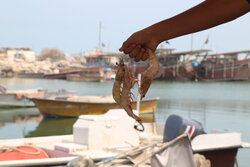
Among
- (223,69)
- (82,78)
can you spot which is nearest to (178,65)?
(223,69)

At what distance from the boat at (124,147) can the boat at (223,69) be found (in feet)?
254

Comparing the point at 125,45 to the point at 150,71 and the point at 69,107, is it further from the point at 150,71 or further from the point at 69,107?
the point at 69,107

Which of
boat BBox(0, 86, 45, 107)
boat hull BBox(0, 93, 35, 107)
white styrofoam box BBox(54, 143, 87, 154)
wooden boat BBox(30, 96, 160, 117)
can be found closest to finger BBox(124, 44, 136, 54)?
white styrofoam box BBox(54, 143, 87, 154)

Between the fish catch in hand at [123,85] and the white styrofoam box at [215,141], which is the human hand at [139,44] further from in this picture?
the white styrofoam box at [215,141]

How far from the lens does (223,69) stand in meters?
87.6

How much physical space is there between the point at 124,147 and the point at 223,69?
81760mm

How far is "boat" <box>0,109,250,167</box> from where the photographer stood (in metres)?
7.84

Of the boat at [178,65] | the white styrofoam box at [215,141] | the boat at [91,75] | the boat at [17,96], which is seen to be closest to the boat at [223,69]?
the boat at [178,65]

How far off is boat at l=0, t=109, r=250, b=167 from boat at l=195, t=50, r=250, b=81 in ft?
254

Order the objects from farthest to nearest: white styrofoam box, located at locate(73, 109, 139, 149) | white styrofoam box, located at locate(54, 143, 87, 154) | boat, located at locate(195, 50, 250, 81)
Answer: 1. boat, located at locate(195, 50, 250, 81)
2. white styrofoam box, located at locate(73, 109, 139, 149)
3. white styrofoam box, located at locate(54, 143, 87, 154)

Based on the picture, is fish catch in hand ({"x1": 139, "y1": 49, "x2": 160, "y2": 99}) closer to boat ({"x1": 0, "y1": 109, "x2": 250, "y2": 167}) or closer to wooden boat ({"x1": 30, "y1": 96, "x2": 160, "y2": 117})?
boat ({"x1": 0, "y1": 109, "x2": 250, "y2": 167})


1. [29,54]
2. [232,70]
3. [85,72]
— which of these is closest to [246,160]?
[232,70]

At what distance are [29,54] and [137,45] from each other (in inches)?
5493

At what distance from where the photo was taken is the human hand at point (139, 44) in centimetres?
151
